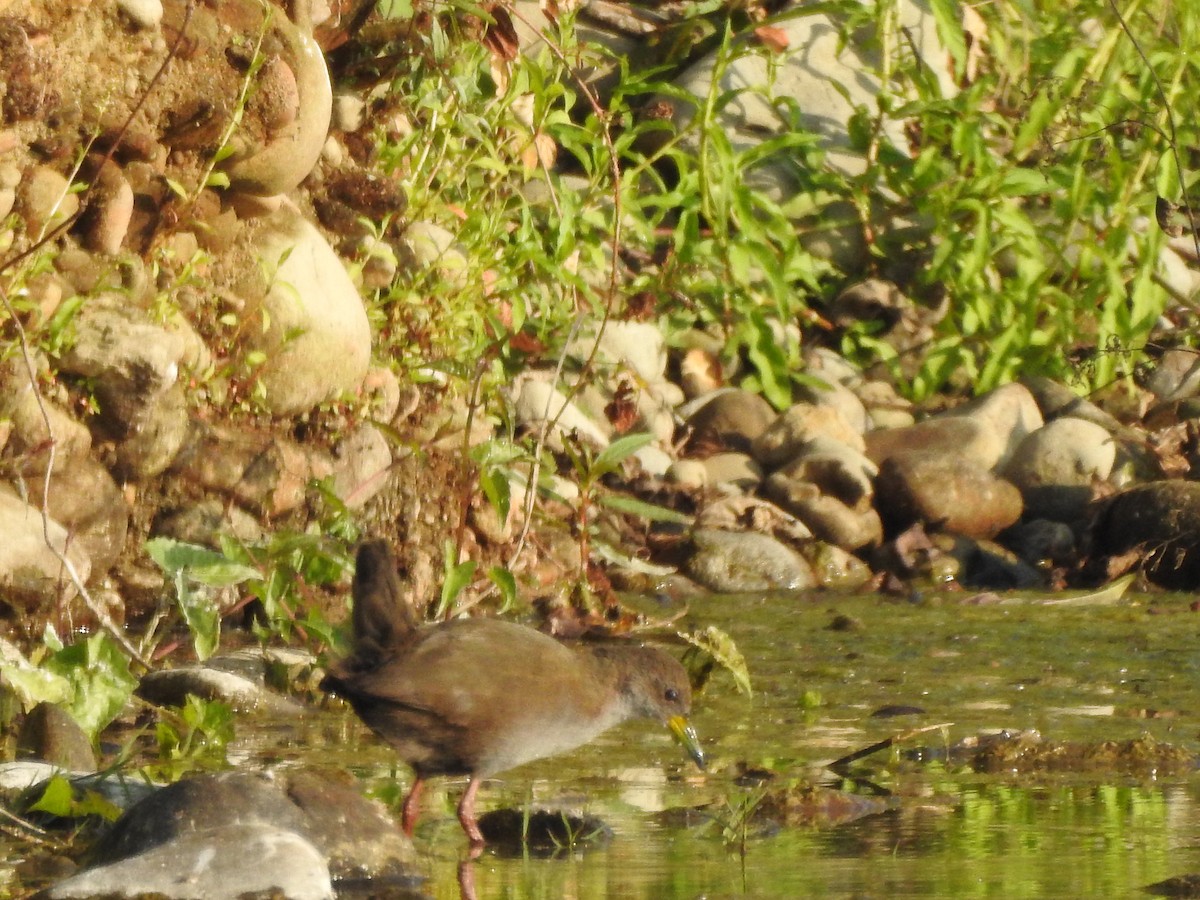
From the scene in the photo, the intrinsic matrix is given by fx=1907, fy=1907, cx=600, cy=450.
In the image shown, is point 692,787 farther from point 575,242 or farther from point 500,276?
point 575,242

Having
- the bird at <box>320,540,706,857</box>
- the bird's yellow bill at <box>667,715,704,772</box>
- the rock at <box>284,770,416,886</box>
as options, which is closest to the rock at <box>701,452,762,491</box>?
the bird's yellow bill at <box>667,715,704,772</box>

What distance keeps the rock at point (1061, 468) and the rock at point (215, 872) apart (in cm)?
627

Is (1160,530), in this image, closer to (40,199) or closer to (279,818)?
(40,199)

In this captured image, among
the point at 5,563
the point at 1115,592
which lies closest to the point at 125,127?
the point at 5,563

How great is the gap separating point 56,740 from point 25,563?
1526mm

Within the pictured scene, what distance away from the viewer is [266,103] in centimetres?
682

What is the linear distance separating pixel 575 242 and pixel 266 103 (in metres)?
2.15

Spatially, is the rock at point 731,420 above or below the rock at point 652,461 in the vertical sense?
above

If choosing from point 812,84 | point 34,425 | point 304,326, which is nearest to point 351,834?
point 34,425

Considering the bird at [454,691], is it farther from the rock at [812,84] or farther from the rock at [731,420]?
the rock at [812,84]

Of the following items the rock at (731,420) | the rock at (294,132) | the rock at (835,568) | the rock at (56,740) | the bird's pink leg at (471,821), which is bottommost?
the bird's pink leg at (471,821)

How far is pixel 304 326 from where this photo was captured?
690 centimetres

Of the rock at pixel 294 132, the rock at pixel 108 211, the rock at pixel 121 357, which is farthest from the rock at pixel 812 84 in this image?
the rock at pixel 121 357

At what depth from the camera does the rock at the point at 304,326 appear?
6.92m
